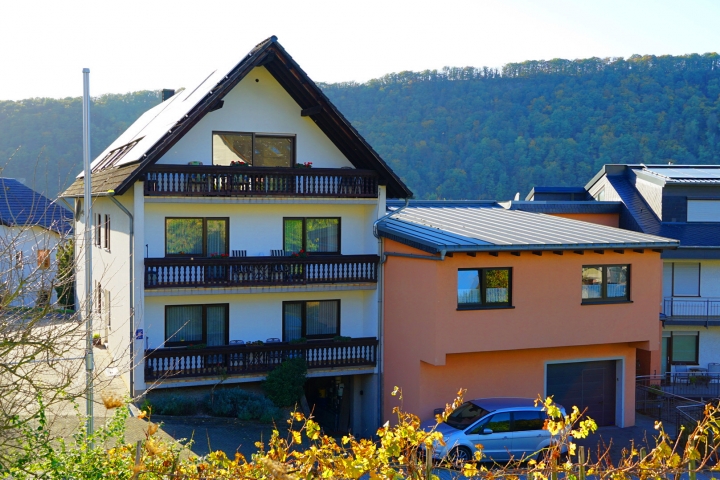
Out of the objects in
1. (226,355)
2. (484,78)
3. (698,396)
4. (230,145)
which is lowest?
(698,396)

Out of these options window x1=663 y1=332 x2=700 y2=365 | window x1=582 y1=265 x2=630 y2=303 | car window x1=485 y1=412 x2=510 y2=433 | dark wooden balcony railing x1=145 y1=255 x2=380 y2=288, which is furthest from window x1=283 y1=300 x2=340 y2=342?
window x1=663 y1=332 x2=700 y2=365

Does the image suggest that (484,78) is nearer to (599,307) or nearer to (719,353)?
(719,353)

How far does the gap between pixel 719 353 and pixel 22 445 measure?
31.3 meters

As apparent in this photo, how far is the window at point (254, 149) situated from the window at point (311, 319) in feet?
15.2

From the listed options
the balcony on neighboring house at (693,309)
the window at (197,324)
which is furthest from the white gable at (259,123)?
the balcony on neighboring house at (693,309)

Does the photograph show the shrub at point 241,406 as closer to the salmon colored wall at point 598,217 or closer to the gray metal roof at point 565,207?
the gray metal roof at point 565,207

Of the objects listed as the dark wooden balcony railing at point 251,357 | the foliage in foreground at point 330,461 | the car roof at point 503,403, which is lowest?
the car roof at point 503,403

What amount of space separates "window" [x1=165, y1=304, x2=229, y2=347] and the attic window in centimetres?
577

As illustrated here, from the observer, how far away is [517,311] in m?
22.5

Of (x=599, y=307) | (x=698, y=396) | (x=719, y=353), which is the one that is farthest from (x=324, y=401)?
(x=719, y=353)

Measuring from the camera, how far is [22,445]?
887 centimetres

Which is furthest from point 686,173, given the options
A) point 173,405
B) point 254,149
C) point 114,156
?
point 173,405

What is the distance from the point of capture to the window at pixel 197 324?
22.8m

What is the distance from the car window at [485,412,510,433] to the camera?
64.2 ft
